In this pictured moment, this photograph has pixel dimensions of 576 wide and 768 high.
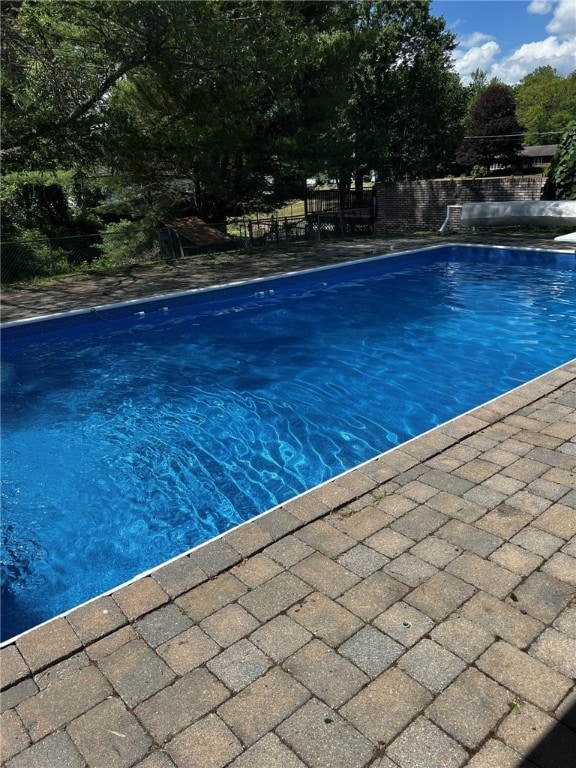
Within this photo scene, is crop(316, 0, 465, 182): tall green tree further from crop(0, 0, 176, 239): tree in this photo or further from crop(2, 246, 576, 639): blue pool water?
crop(2, 246, 576, 639): blue pool water

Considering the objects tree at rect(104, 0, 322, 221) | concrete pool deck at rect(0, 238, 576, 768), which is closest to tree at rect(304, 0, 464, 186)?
tree at rect(104, 0, 322, 221)

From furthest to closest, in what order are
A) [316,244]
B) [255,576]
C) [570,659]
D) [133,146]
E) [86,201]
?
[86,201] < [316,244] < [133,146] < [255,576] < [570,659]

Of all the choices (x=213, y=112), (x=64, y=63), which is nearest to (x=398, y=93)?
(x=213, y=112)

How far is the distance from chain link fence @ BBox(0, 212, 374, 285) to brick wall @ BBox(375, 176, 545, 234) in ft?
2.98

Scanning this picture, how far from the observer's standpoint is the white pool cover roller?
14.2 m

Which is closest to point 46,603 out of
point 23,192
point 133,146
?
point 133,146

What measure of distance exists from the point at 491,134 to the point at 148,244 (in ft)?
71.7

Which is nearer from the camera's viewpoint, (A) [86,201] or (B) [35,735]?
(B) [35,735]

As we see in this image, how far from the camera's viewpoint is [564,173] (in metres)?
14.9

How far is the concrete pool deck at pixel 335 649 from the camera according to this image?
1.78 meters

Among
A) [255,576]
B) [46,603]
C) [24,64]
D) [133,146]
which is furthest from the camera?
[133,146]

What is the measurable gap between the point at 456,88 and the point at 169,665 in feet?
87.5

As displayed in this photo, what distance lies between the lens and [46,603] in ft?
10.8

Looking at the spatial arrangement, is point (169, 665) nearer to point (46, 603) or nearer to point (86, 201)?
point (46, 603)
